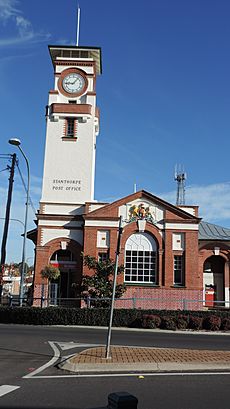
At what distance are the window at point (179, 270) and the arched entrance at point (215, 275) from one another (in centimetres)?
454

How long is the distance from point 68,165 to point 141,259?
9519 millimetres

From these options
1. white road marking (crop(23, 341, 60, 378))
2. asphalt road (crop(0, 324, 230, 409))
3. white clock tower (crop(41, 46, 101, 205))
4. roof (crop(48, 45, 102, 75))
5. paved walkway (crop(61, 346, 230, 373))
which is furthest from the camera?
roof (crop(48, 45, 102, 75))

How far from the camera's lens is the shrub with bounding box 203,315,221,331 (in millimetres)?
22450

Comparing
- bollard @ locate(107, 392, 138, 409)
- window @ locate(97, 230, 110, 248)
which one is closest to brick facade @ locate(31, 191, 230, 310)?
window @ locate(97, 230, 110, 248)

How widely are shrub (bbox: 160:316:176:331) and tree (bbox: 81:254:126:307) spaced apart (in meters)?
6.33

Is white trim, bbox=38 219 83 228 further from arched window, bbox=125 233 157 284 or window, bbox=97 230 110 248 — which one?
arched window, bbox=125 233 157 284

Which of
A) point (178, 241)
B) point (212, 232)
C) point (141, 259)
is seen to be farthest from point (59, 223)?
point (212, 232)

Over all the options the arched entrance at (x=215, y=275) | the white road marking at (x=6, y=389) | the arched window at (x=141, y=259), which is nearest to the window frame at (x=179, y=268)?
the arched window at (x=141, y=259)

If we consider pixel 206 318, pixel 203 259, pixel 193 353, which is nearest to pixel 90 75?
pixel 203 259

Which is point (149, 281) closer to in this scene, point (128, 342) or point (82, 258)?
point (82, 258)

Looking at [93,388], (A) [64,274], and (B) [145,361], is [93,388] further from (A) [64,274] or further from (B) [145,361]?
(A) [64,274]

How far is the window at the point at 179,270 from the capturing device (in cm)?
3155

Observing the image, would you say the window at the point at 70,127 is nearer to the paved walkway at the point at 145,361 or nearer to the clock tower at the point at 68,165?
the clock tower at the point at 68,165

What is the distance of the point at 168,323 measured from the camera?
73.2 feet
